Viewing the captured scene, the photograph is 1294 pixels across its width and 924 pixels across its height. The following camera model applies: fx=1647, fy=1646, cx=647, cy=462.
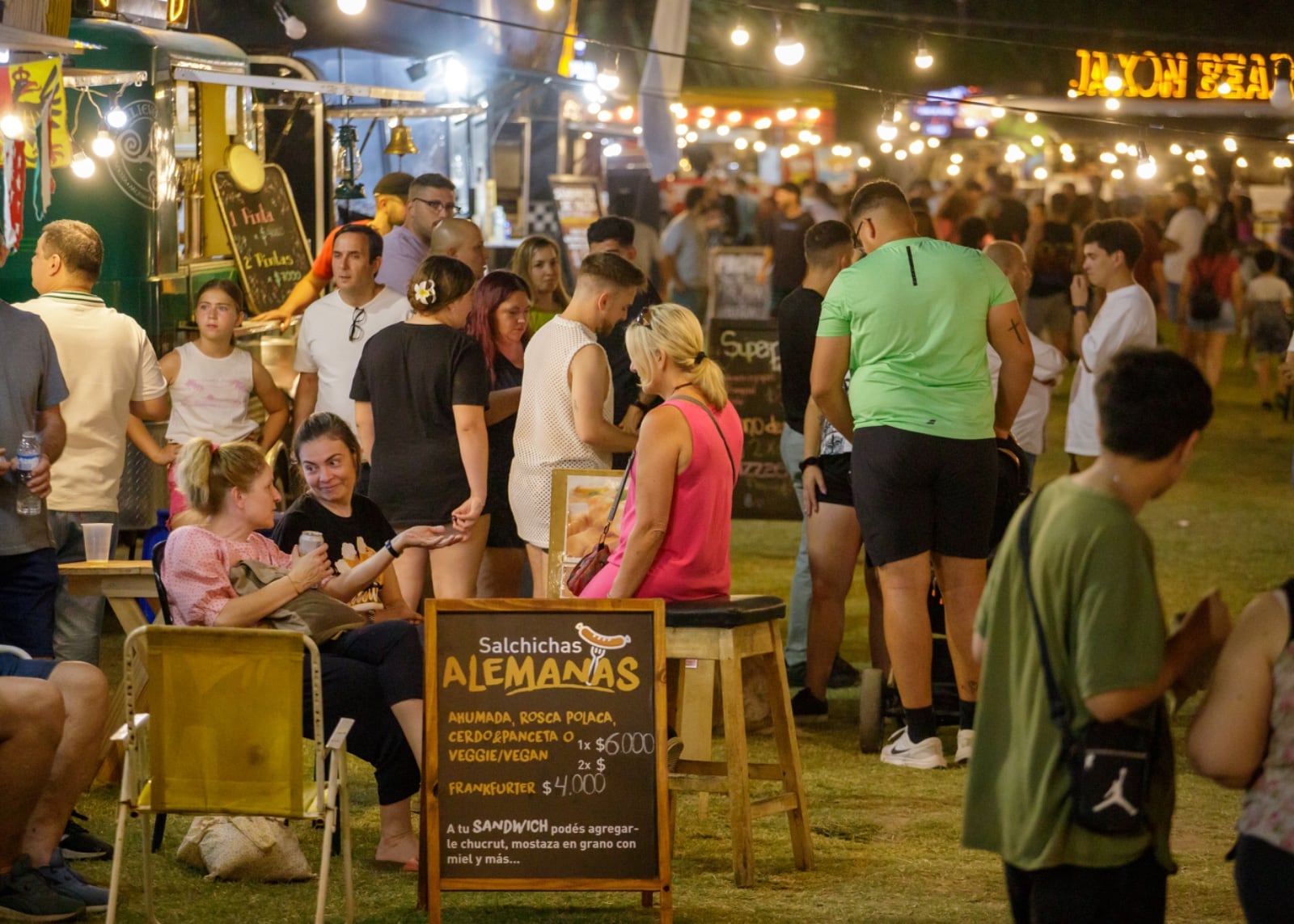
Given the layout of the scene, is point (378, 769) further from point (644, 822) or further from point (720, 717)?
point (720, 717)

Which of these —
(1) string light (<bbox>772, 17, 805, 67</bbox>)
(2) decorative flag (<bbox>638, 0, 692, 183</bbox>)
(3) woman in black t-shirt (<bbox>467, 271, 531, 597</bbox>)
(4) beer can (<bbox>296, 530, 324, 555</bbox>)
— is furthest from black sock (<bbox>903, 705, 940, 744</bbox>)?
(1) string light (<bbox>772, 17, 805, 67</bbox>)

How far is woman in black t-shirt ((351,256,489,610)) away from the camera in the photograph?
5.97 meters

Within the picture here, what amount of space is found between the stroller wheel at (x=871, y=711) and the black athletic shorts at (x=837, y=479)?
70cm

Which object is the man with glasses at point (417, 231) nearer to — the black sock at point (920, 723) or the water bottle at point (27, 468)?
the water bottle at point (27, 468)

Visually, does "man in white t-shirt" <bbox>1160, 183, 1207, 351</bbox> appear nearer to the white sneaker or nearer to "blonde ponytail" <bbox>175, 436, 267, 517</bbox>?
the white sneaker

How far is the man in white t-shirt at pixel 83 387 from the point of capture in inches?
233

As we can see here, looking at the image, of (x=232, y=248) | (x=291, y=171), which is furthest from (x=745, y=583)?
(x=291, y=171)

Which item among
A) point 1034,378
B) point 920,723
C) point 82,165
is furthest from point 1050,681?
point 82,165

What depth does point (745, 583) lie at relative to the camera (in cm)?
945

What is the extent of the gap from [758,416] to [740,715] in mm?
5443

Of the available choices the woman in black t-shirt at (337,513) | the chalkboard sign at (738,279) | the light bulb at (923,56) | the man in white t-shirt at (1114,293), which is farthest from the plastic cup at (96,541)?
the chalkboard sign at (738,279)

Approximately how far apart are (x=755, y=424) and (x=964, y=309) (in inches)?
163

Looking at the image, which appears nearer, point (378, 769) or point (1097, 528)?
point (1097, 528)

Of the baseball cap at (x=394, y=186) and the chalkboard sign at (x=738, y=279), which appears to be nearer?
the baseball cap at (x=394, y=186)
